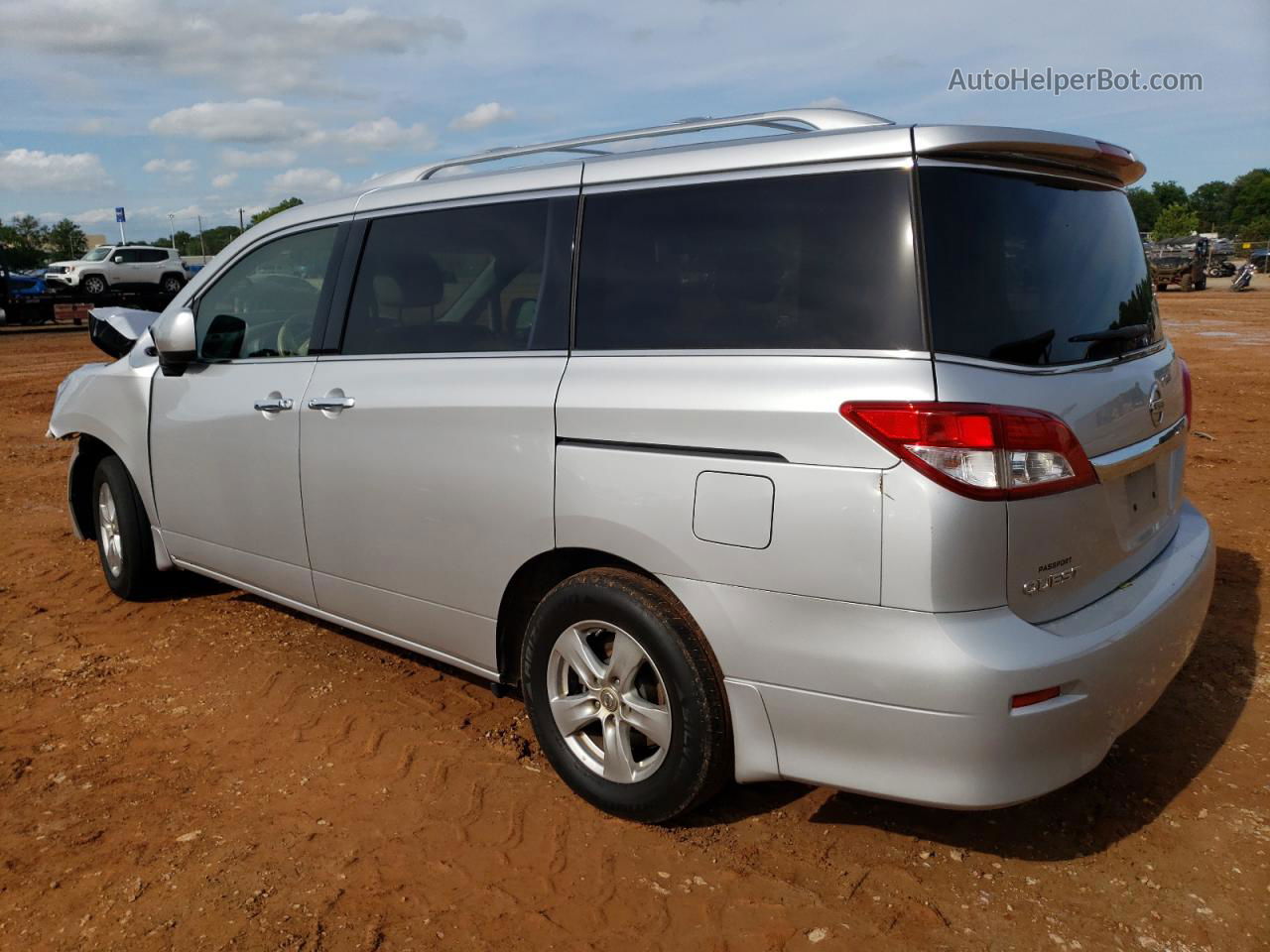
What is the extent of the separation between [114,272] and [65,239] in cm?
6715

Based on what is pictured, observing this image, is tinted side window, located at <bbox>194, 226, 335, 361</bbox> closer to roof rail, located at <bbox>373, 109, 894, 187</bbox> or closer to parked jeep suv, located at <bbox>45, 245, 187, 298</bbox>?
roof rail, located at <bbox>373, 109, 894, 187</bbox>

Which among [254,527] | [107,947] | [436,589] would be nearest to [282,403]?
[254,527]

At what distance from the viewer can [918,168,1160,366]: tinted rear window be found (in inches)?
98.7

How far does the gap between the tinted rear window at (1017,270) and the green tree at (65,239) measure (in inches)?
3908

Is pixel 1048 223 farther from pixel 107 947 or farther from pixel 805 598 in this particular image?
pixel 107 947

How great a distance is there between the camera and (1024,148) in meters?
2.69

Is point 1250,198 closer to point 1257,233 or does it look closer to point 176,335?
point 1257,233

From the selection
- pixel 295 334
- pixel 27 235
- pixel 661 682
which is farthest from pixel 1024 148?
pixel 27 235

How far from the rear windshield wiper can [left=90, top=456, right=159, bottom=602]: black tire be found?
4.28 metres

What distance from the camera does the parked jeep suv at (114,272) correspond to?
33.2 m

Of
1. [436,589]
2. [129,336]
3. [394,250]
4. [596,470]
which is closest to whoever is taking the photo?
[596,470]

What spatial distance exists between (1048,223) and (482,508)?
187cm

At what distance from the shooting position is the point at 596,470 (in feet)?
9.75

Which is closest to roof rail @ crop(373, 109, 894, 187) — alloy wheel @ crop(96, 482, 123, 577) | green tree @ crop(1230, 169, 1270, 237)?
alloy wheel @ crop(96, 482, 123, 577)
